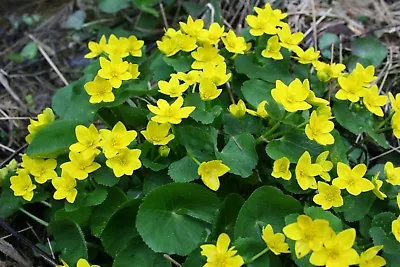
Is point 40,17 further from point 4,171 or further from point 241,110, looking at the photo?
point 241,110

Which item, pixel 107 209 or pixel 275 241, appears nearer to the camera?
pixel 275 241

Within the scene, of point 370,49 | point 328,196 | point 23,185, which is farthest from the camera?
point 370,49

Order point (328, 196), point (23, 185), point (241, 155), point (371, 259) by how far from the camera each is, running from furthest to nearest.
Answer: point (23, 185)
point (241, 155)
point (328, 196)
point (371, 259)

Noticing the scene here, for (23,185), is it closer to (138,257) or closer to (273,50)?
(138,257)

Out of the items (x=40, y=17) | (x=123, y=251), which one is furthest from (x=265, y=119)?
(x=40, y=17)

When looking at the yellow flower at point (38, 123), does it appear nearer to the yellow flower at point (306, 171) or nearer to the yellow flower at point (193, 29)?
the yellow flower at point (193, 29)

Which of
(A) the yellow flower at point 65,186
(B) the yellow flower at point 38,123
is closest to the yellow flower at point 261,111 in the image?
(A) the yellow flower at point 65,186

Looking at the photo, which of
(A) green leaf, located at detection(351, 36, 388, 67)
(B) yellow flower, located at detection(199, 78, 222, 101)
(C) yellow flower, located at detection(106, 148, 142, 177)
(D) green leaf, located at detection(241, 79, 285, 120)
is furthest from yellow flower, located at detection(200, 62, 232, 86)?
(A) green leaf, located at detection(351, 36, 388, 67)

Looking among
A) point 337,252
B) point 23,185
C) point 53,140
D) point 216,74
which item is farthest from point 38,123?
point 337,252

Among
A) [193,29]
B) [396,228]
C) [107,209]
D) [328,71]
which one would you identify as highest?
[193,29]
